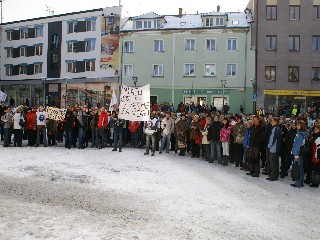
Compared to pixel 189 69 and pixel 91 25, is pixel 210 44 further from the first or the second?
pixel 91 25

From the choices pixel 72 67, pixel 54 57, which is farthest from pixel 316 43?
pixel 54 57

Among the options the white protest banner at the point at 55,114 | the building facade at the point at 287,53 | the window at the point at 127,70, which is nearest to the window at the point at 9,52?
the window at the point at 127,70

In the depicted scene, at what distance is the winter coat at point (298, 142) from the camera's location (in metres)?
11.8

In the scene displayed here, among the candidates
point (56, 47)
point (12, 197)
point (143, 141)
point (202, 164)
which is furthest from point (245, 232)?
point (56, 47)

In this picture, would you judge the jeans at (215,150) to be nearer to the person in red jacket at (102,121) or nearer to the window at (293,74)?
the person in red jacket at (102,121)

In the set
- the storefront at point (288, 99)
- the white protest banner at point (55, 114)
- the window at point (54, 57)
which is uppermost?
the window at point (54, 57)

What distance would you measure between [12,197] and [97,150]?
29.3 ft

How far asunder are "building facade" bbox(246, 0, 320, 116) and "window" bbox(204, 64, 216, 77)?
4.72m

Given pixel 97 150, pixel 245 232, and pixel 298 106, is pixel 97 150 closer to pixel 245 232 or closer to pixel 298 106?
pixel 245 232

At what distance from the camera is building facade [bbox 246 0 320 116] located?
40969mm

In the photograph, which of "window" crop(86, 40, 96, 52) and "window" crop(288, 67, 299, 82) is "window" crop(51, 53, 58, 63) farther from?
"window" crop(288, 67, 299, 82)

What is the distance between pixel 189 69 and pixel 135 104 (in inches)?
1087

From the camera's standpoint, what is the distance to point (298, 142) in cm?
1184

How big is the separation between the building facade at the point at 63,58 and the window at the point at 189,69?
7.97 meters
